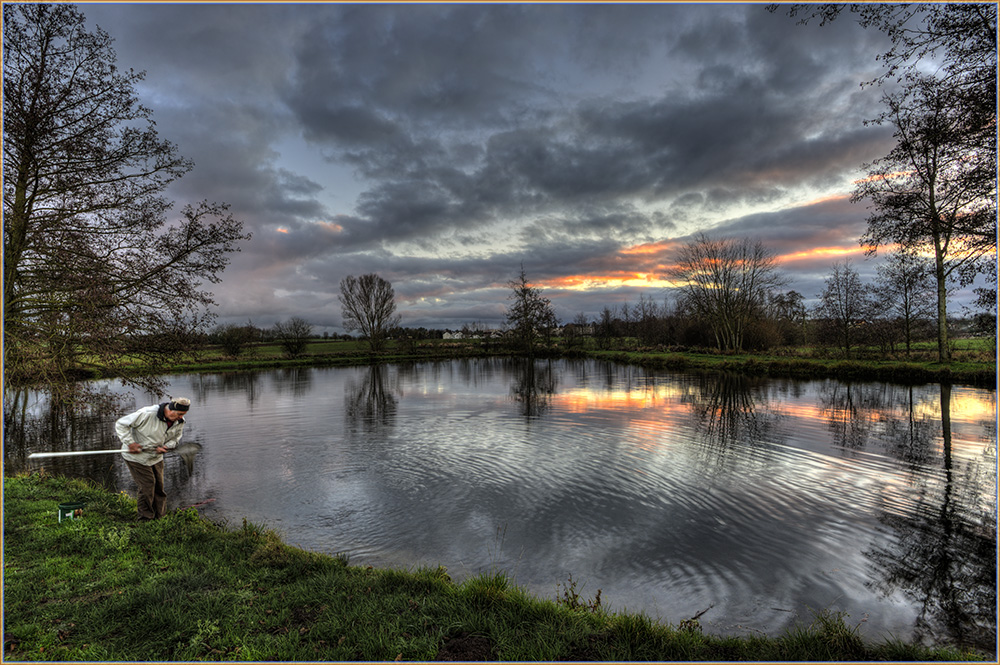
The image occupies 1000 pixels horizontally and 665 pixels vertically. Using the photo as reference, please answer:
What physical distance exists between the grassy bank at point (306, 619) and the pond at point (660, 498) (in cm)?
75

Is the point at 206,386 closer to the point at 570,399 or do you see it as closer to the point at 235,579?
the point at 570,399

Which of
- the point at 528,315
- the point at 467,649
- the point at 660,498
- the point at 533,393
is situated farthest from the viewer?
the point at 528,315

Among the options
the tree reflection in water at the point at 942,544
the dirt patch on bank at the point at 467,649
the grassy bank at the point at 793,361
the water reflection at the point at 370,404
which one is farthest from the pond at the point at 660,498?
the grassy bank at the point at 793,361

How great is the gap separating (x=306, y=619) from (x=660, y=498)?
21.4 feet

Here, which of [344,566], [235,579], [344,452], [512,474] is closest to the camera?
[235,579]

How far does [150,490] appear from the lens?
7410 millimetres

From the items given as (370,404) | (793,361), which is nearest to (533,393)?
(370,404)

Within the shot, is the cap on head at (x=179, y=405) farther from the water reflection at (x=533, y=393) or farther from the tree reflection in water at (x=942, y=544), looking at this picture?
the water reflection at (x=533, y=393)

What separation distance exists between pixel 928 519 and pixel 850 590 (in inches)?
127

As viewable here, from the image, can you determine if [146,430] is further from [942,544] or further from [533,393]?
[533,393]

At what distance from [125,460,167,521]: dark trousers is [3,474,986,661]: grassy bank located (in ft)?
4.72

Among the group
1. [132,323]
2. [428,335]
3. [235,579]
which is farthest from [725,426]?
[428,335]

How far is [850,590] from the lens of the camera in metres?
5.35

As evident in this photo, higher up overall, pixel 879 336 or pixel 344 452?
pixel 879 336
